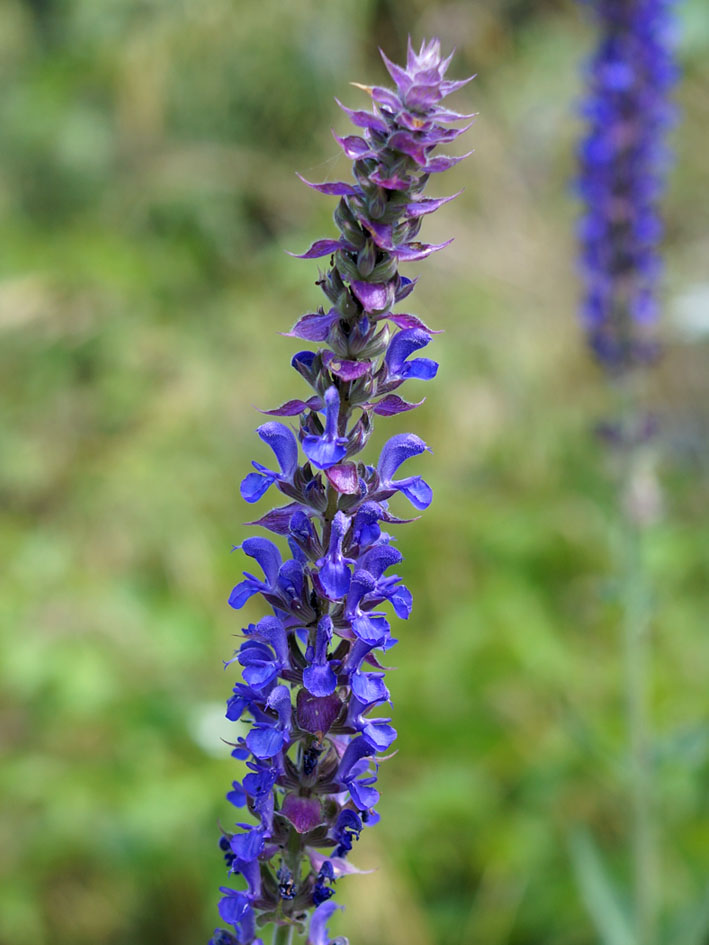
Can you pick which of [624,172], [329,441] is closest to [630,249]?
[624,172]

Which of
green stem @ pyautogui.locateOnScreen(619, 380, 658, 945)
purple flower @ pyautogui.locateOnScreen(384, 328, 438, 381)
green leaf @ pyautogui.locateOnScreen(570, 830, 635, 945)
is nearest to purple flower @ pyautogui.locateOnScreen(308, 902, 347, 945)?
purple flower @ pyautogui.locateOnScreen(384, 328, 438, 381)

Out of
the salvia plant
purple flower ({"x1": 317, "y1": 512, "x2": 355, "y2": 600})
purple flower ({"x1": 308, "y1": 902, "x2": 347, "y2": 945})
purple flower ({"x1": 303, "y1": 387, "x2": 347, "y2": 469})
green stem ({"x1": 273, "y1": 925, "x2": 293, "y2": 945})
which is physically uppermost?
the salvia plant

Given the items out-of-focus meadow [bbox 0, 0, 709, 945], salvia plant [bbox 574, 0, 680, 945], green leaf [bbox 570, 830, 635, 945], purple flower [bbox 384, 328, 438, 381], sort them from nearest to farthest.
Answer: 1. purple flower [bbox 384, 328, 438, 381]
2. green leaf [bbox 570, 830, 635, 945]
3. salvia plant [bbox 574, 0, 680, 945]
4. out-of-focus meadow [bbox 0, 0, 709, 945]

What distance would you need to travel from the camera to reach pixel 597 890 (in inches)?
123

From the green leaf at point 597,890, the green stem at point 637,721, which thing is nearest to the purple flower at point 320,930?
the green leaf at point 597,890

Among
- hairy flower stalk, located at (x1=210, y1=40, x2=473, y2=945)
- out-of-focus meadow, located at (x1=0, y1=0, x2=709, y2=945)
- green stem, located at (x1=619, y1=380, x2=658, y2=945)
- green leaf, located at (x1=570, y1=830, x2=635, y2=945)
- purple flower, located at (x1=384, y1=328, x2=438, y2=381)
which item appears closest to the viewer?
hairy flower stalk, located at (x1=210, y1=40, x2=473, y2=945)

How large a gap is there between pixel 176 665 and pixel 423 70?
3172 millimetres

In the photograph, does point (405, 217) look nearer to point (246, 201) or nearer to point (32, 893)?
point (32, 893)

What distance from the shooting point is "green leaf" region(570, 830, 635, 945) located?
123 inches

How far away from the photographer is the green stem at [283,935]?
1.46 meters

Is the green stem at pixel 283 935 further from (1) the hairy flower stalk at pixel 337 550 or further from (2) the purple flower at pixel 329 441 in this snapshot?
(2) the purple flower at pixel 329 441

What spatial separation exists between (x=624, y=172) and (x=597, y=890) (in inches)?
99.1

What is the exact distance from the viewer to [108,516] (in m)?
4.94

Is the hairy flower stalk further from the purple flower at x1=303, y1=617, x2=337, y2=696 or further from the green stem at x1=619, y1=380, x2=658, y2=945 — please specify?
the green stem at x1=619, y1=380, x2=658, y2=945
